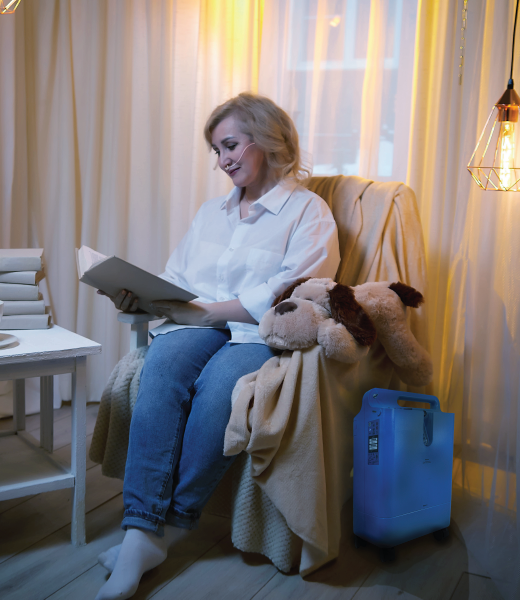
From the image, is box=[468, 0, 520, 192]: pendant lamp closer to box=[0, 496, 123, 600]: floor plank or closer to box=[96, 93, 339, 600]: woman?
box=[96, 93, 339, 600]: woman

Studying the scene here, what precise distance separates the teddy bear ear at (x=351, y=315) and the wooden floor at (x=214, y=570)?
0.51m

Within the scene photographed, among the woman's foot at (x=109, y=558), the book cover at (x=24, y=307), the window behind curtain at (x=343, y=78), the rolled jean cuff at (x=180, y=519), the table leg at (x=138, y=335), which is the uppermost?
the window behind curtain at (x=343, y=78)

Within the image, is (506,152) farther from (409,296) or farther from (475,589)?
(475,589)

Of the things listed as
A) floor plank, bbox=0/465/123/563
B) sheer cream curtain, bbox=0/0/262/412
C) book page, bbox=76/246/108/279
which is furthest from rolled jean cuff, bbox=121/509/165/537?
sheer cream curtain, bbox=0/0/262/412

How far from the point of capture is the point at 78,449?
1.27 m

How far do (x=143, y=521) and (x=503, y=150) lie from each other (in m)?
1.16

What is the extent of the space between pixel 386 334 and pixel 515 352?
274 mm

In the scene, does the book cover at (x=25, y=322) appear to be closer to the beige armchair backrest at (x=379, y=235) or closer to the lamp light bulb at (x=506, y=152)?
the beige armchair backrest at (x=379, y=235)

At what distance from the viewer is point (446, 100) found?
1650mm

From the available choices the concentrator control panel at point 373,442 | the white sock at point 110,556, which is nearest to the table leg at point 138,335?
the white sock at point 110,556

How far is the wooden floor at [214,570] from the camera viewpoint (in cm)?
114

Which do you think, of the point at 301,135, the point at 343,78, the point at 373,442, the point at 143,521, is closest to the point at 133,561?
the point at 143,521

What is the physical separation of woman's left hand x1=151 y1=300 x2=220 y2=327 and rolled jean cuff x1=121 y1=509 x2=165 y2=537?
505 mm

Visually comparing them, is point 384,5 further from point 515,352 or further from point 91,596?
point 91,596
